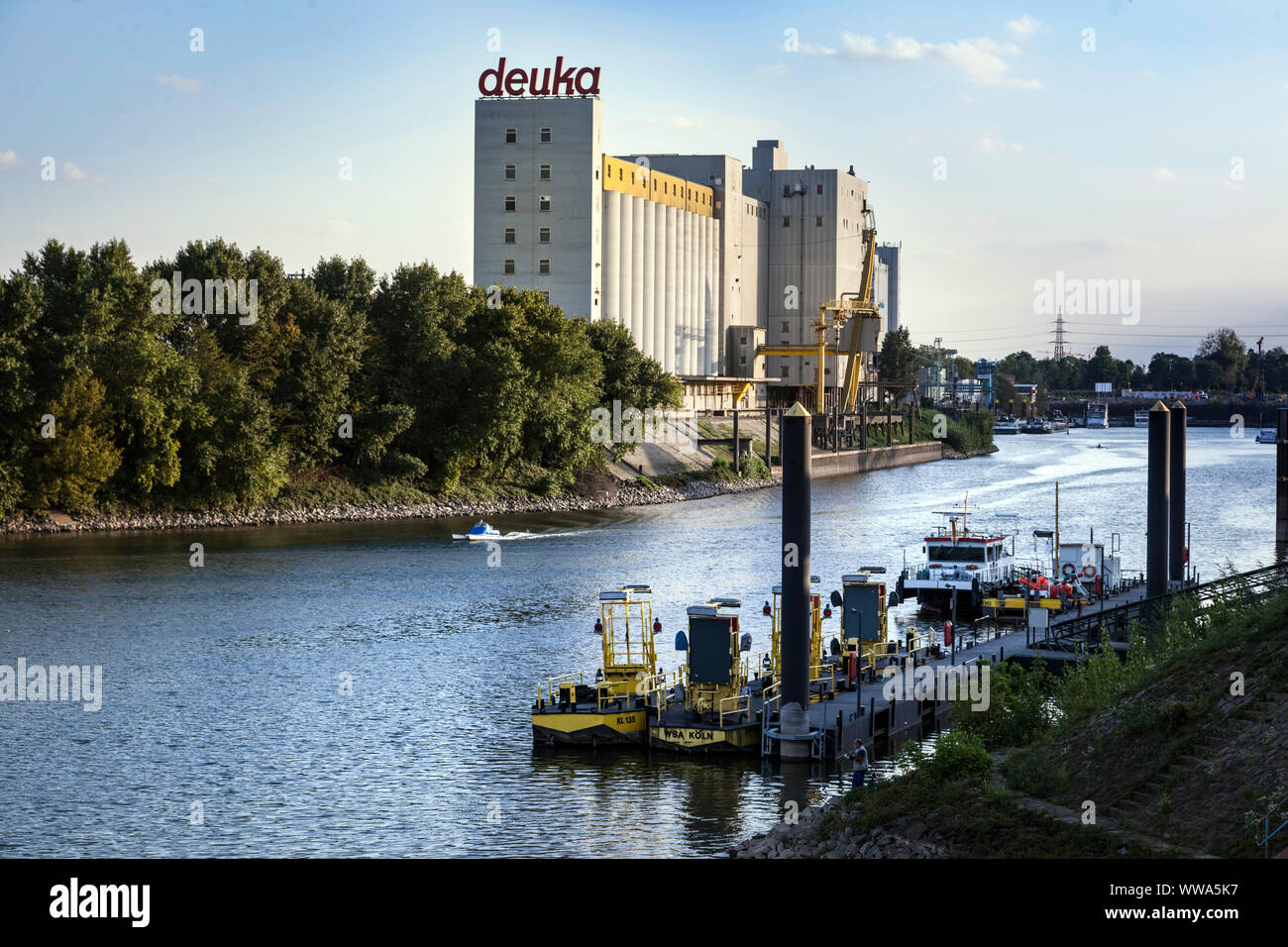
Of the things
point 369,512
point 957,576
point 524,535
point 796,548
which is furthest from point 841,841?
point 369,512

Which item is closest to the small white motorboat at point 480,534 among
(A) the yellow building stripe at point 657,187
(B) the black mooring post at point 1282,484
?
(B) the black mooring post at point 1282,484

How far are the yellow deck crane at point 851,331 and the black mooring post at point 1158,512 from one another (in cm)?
12180

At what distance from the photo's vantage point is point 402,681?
44.2 metres

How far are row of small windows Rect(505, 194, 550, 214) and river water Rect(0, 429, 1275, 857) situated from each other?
159ft

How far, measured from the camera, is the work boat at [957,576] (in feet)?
196

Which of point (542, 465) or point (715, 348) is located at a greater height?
point (715, 348)

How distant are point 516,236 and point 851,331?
68296mm

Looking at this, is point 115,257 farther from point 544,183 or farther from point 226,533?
point 544,183

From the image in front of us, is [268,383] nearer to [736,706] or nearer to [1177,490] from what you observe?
[1177,490]

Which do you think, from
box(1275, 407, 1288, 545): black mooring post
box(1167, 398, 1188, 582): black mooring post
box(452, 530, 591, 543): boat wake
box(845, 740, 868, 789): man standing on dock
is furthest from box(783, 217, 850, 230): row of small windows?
box(845, 740, 868, 789): man standing on dock

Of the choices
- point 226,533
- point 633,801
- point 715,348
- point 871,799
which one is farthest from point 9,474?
point 715,348

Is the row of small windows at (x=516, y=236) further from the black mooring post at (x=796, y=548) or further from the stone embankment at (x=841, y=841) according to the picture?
the stone embankment at (x=841, y=841)

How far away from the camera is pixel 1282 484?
84.8m

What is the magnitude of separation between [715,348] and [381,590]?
118370mm
